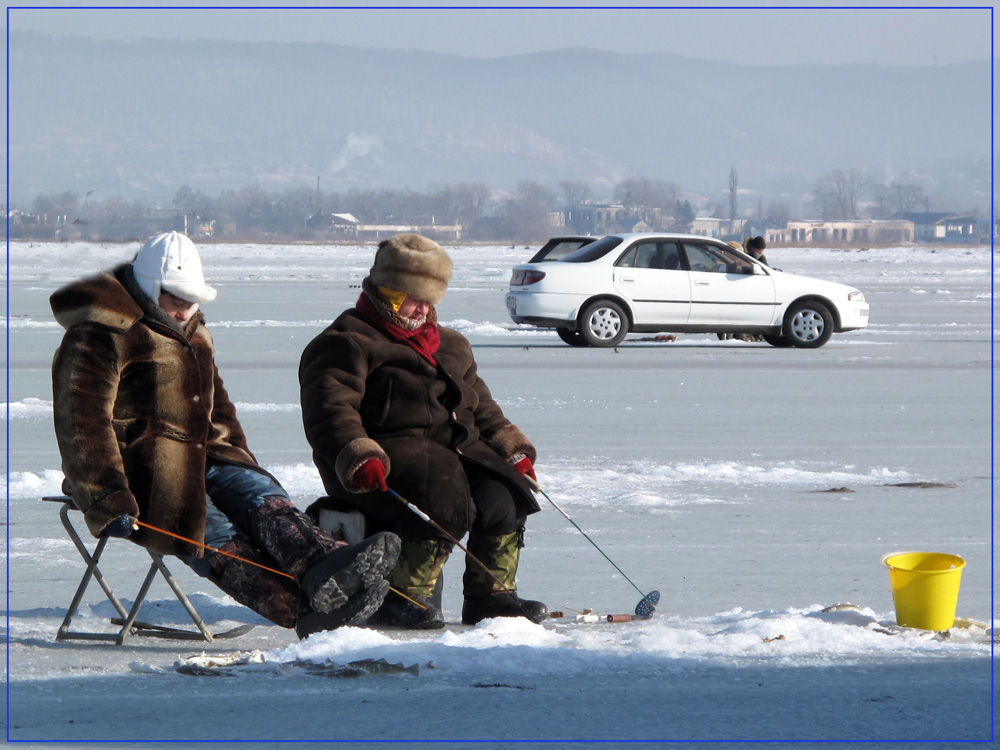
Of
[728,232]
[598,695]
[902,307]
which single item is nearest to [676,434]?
[598,695]

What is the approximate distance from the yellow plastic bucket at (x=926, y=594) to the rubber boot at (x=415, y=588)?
1.53 meters

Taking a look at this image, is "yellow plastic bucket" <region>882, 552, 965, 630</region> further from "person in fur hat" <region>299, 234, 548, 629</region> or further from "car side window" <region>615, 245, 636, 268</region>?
"car side window" <region>615, 245, 636, 268</region>

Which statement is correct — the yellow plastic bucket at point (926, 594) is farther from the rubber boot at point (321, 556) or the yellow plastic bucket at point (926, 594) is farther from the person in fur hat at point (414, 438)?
the rubber boot at point (321, 556)

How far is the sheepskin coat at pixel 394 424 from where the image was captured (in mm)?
4805

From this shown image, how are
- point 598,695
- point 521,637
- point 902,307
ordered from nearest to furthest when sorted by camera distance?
1. point 598,695
2. point 521,637
3. point 902,307

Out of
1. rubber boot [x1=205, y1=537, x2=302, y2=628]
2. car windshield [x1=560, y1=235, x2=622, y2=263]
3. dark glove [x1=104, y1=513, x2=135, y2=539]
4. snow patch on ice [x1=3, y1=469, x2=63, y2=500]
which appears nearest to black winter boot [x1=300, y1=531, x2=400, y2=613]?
rubber boot [x1=205, y1=537, x2=302, y2=628]

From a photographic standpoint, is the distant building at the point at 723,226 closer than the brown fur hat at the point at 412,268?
No

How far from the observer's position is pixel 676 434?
977 cm

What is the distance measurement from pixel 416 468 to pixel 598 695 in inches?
45.8

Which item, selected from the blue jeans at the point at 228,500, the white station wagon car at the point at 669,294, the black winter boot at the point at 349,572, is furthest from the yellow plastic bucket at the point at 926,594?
the white station wagon car at the point at 669,294

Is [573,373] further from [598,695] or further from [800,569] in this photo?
[598,695]

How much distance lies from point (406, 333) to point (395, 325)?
5cm

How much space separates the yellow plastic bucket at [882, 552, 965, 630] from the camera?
185 inches

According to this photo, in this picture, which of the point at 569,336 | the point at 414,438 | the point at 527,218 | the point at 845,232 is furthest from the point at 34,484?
the point at 845,232
